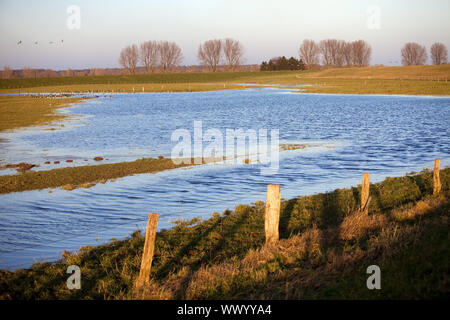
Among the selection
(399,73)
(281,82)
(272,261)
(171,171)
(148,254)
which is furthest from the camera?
(281,82)

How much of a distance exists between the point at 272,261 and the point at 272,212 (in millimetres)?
1457

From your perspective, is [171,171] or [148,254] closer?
[148,254]

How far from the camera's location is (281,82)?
431ft

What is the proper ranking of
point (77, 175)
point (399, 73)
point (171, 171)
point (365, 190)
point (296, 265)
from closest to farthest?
point (296, 265), point (365, 190), point (77, 175), point (171, 171), point (399, 73)

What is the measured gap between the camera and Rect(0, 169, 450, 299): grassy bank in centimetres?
811

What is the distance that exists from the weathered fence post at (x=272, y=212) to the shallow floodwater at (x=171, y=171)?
3.83 meters

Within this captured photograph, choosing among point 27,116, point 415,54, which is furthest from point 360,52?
point 27,116

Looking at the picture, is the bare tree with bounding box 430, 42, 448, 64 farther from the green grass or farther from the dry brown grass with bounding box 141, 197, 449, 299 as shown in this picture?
the dry brown grass with bounding box 141, 197, 449, 299

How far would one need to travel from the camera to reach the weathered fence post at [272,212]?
10758 mm

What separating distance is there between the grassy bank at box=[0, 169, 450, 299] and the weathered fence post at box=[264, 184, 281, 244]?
1.45ft

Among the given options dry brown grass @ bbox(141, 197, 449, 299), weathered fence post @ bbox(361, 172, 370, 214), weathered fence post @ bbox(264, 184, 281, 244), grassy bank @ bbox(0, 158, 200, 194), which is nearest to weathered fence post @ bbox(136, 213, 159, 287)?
dry brown grass @ bbox(141, 197, 449, 299)

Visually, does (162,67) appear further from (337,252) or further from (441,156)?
(337,252)

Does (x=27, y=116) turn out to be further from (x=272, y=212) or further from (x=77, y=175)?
(x=272, y=212)
